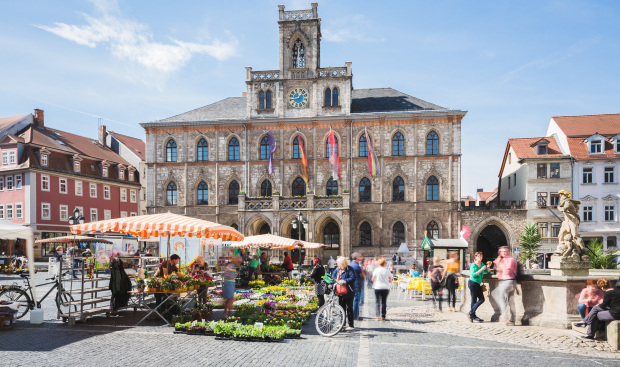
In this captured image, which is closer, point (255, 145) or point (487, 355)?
point (487, 355)

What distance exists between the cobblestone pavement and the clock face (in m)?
32.8

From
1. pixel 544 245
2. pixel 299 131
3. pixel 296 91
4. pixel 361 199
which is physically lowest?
pixel 544 245

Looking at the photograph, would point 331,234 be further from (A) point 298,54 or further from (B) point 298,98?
(A) point 298,54

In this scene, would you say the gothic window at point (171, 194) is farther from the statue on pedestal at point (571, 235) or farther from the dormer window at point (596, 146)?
the statue on pedestal at point (571, 235)

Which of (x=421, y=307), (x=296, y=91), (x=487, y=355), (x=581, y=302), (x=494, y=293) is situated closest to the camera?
(x=487, y=355)

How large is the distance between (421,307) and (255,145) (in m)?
29.4

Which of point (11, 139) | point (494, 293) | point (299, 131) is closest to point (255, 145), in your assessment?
point (299, 131)

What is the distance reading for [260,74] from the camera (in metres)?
45.1

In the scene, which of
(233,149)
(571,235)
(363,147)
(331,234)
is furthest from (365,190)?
(571,235)

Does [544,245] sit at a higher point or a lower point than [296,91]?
lower

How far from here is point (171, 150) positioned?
4603cm

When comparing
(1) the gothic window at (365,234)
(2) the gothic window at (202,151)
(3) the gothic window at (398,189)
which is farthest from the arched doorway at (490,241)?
(2) the gothic window at (202,151)

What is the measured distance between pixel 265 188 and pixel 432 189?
45.7ft

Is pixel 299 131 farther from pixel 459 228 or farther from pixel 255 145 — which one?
pixel 459 228
